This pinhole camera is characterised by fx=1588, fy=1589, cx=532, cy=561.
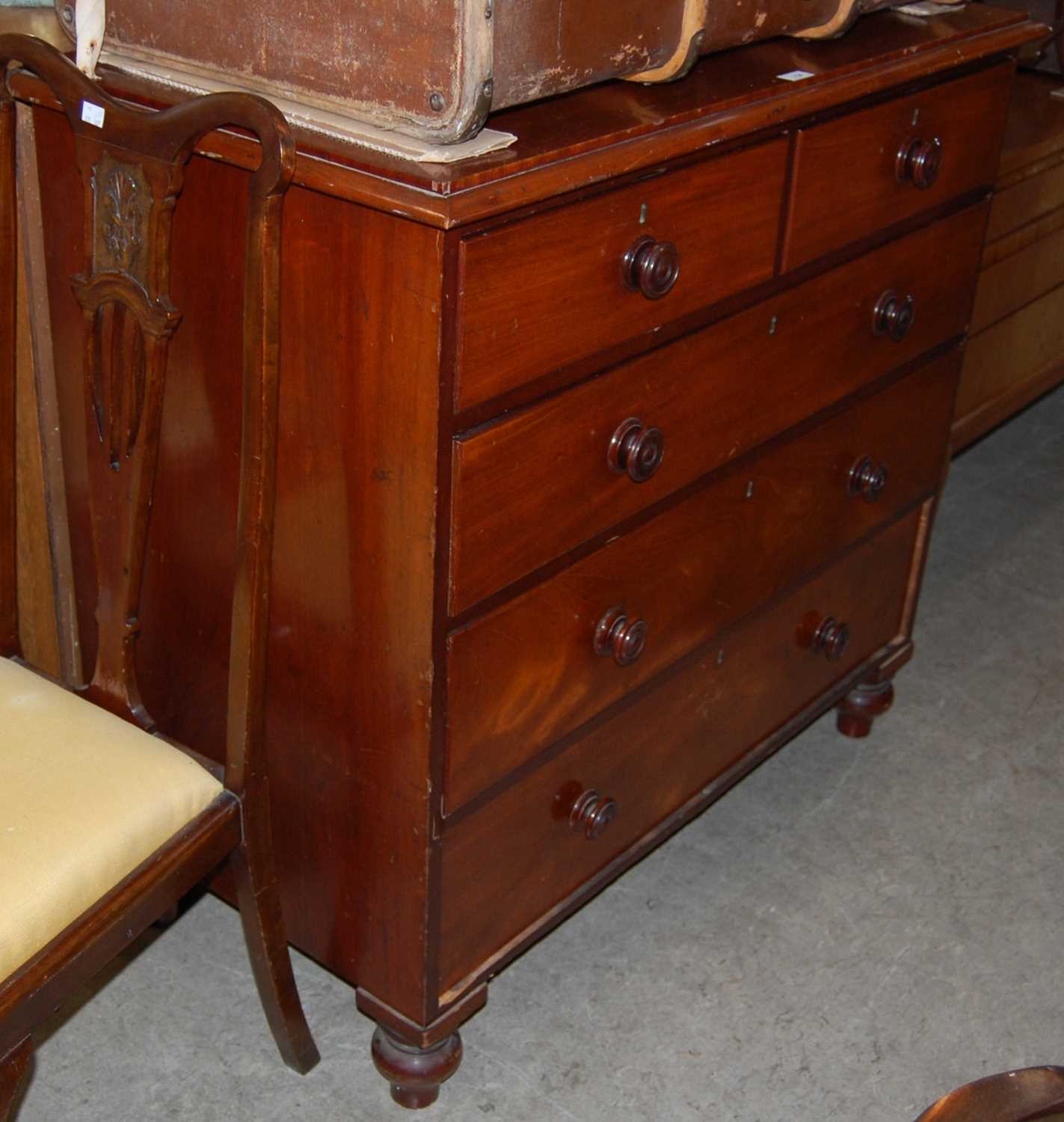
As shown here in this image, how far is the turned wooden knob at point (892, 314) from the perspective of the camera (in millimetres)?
2098

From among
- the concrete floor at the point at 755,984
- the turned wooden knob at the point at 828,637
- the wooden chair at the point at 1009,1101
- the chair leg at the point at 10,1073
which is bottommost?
the concrete floor at the point at 755,984

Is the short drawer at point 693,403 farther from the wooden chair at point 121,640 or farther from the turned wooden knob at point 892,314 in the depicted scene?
the wooden chair at point 121,640

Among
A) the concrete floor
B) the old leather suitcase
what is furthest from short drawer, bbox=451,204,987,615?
the concrete floor

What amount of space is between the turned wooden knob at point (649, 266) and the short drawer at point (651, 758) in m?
0.57

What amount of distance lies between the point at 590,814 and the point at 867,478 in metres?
0.66

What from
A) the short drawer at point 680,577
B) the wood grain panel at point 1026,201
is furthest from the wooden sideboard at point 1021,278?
the short drawer at point 680,577

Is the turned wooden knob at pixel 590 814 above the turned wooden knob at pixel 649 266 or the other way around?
the other way around

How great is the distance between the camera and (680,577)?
1948 millimetres

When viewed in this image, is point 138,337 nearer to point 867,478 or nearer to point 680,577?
point 680,577

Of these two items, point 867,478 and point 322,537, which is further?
point 867,478

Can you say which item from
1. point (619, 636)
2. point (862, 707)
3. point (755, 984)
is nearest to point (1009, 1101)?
point (619, 636)

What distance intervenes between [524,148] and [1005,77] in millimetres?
989

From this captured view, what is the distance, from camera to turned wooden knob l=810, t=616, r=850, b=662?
230 centimetres

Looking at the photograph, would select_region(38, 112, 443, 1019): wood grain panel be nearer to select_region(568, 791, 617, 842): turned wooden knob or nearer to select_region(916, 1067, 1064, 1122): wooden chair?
select_region(568, 791, 617, 842): turned wooden knob
